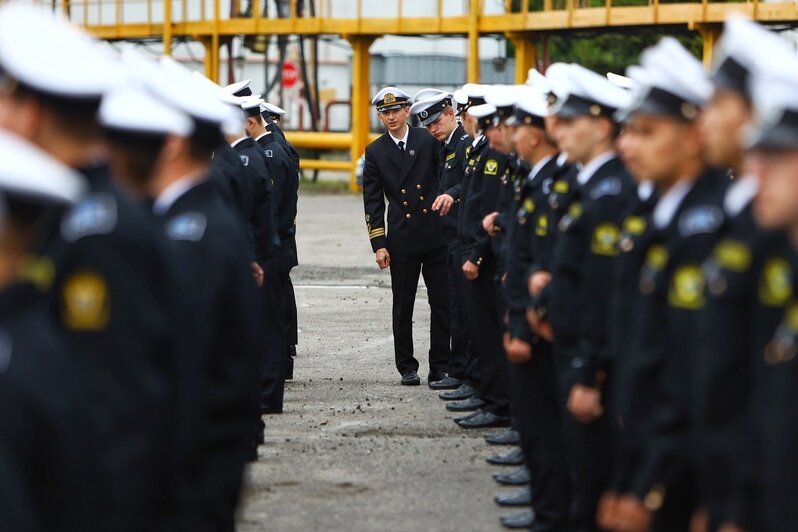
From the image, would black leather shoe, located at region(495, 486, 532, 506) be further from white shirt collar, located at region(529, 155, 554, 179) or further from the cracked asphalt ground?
white shirt collar, located at region(529, 155, 554, 179)

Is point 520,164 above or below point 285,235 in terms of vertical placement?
above

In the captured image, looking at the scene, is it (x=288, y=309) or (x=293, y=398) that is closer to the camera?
(x=293, y=398)

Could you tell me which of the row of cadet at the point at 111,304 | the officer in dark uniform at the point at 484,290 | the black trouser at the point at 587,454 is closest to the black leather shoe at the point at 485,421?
the officer in dark uniform at the point at 484,290

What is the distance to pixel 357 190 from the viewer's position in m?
33.6

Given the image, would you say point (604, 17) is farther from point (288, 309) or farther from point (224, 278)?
point (224, 278)

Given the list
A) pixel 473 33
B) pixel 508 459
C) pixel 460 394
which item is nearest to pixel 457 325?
pixel 460 394

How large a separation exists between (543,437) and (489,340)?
10.3ft

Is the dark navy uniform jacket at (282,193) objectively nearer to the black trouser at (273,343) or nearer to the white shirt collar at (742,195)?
the black trouser at (273,343)

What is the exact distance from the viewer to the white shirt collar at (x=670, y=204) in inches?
180

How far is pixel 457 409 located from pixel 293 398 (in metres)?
1.26

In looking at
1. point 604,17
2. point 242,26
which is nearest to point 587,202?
point 604,17

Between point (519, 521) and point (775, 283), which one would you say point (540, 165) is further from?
point (775, 283)

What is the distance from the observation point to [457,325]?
38.0ft

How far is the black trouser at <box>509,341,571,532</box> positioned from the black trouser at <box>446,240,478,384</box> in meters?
4.07
